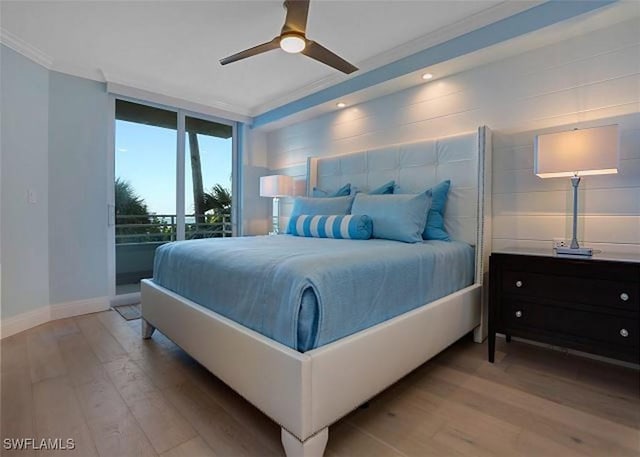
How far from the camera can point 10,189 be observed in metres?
2.59

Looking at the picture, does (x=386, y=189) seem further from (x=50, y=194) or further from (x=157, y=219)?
(x=50, y=194)

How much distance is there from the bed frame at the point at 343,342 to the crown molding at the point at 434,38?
75 centimetres

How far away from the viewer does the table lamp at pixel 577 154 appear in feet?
5.66

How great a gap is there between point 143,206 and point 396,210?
2.93 m

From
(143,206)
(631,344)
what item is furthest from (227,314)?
(143,206)

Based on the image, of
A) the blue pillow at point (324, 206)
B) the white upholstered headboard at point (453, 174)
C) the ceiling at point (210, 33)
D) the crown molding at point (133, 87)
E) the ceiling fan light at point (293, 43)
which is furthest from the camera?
the blue pillow at point (324, 206)

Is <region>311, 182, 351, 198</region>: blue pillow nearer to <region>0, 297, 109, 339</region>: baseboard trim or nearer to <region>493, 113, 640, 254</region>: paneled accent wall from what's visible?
<region>493, 113, 640, 254</region>: paneled accent wall

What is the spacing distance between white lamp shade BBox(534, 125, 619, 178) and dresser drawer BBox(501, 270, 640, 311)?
24.1 inches

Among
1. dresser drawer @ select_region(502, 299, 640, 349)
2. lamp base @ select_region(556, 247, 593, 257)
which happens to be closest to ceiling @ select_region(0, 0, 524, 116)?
lamp base @ select_region(556, 247, 593, 257)

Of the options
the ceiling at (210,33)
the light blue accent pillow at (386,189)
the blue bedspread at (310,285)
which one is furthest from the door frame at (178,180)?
the light blue accent pillow at (386,189)

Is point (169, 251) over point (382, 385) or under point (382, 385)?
over

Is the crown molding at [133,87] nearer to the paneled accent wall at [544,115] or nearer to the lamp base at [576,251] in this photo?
the paneled accent wall at [544,115]

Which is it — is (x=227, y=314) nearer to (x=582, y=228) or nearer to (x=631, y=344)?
(x=631, y=344)

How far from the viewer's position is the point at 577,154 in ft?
5.92
